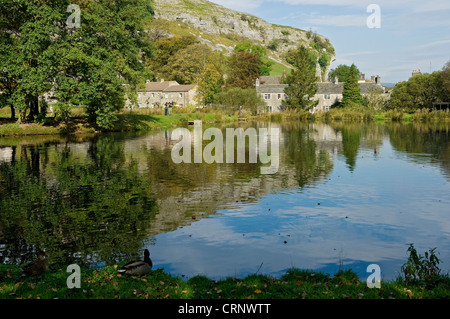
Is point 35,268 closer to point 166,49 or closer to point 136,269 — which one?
point 136,269

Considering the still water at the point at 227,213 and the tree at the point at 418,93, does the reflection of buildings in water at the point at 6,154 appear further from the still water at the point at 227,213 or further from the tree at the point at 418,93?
the tree at the point at 418,93

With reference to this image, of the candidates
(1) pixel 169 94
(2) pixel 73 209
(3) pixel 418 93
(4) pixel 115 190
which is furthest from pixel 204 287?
(1) pixel 169 94

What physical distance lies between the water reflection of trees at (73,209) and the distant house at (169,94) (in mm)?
88171

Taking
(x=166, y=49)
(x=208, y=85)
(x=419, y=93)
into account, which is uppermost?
(x=166, y=49)

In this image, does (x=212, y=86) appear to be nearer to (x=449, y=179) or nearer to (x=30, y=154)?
(x=30, y=154)

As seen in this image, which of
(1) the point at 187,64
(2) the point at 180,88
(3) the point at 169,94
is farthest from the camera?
(1) the point at 187,64

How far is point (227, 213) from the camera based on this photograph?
56.3 ft

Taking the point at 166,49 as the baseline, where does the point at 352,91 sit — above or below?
below

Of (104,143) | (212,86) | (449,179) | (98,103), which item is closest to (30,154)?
(104,143)

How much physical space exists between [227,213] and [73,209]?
6.63 meters

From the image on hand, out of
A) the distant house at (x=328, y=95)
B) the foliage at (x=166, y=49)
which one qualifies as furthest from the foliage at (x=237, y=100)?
the foliage at (x=166, y=49)

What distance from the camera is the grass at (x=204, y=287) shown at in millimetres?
8727

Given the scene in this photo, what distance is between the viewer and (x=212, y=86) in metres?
110

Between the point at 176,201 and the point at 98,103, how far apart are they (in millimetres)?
39840
